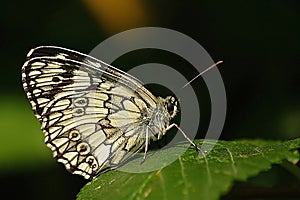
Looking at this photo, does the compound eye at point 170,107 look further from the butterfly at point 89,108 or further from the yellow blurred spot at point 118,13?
the yellow blurred spot at point 118,13

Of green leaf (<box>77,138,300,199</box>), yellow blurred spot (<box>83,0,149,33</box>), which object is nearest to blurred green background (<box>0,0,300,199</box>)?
yellow blurred spot (<box>83,0,149,33</box>)

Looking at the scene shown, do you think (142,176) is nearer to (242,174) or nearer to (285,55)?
(242,174)

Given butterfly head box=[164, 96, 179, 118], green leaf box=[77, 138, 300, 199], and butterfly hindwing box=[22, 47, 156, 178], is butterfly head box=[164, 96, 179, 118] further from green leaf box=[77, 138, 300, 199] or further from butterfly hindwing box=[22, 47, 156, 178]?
green leaf box=[77, 138, 300, 199]

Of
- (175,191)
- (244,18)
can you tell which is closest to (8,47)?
(244,18)

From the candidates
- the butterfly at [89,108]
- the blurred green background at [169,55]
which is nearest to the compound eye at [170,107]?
the butterfly at [89,108]

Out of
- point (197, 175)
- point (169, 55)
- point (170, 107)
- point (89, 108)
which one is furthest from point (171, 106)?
point (169, 55)

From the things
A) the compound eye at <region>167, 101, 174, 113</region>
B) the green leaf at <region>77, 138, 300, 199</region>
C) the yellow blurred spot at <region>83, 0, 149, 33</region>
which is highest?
the yellow blurred spot at <region>83, 0, 149, 33</region>

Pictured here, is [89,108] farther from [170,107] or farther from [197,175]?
[197,175]
